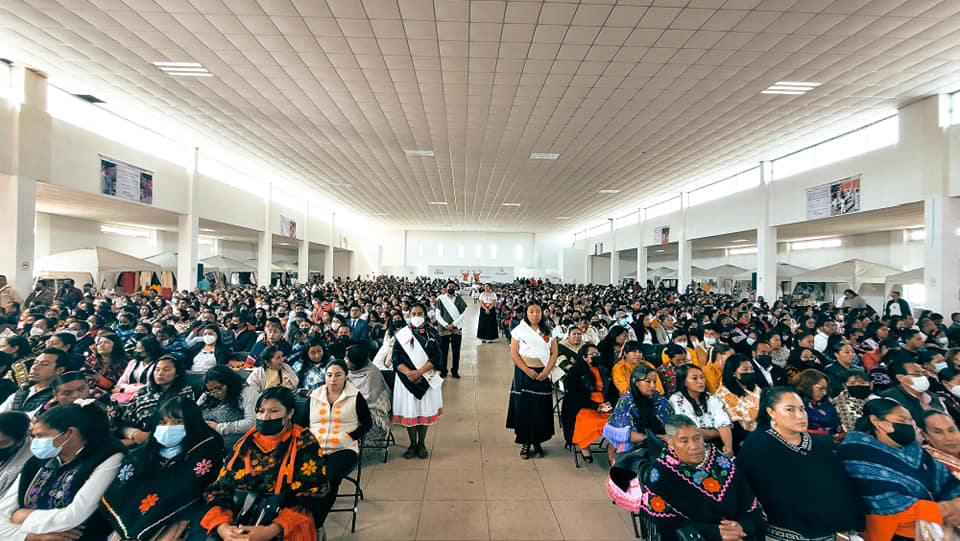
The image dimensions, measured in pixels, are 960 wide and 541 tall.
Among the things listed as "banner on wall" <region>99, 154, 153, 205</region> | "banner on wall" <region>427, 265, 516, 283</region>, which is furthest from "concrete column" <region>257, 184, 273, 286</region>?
"banner on wall" <region>427, 265, 516, 283</region>

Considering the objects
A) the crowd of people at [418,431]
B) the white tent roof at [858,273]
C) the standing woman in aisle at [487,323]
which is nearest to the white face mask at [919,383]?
the crowd of people at [418,431]

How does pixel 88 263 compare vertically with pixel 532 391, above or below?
above

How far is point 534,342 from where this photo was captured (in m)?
4.52

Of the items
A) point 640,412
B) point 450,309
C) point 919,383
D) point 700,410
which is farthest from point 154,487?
point 450,309

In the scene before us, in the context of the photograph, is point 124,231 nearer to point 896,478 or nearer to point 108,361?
point 108,361

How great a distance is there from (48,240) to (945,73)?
2604cm

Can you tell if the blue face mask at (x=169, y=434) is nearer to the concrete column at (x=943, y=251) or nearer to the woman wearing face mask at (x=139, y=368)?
the woman wearing face mask at (x=139, y=368)

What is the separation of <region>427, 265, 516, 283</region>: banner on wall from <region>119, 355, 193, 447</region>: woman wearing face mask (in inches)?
1447

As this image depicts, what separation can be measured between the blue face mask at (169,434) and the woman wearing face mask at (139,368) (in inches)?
84.7

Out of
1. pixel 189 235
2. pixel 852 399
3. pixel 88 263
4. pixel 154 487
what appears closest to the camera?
pixel 154 487

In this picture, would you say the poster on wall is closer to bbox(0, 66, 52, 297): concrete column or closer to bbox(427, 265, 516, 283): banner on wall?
bbox(0, 66, 52, 297): concrete column

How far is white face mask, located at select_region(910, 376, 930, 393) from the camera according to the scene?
3.71 meters

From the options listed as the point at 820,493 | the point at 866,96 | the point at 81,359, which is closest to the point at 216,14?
the point at 81,359

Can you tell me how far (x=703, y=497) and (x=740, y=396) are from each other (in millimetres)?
1848
